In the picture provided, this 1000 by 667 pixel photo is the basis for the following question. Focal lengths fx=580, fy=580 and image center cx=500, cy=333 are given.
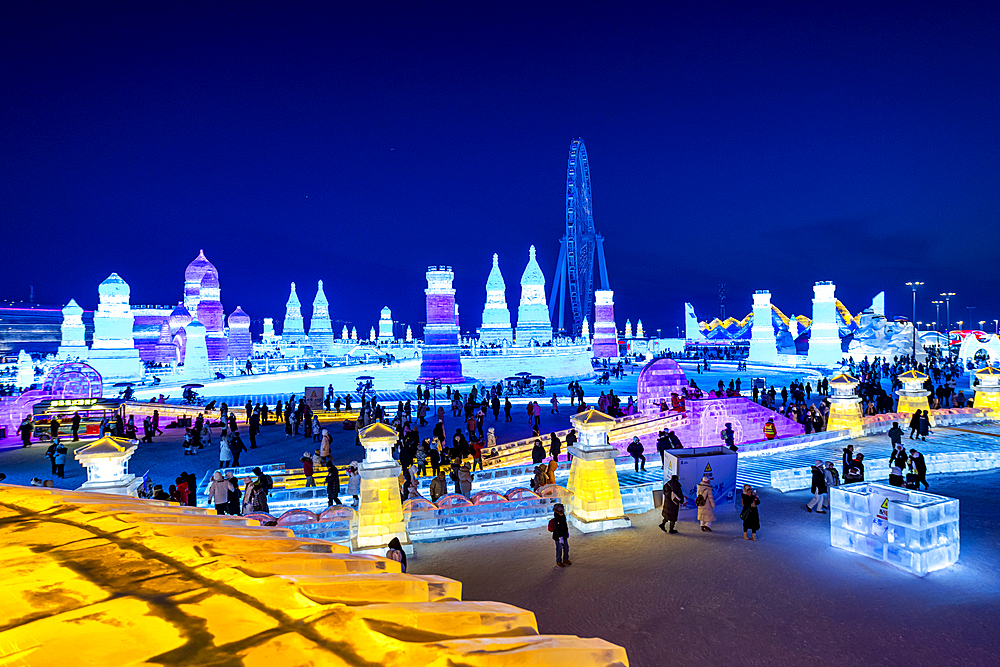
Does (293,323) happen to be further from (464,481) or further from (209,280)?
(464,481)

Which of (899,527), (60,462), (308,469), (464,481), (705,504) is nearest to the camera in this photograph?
(899,527)

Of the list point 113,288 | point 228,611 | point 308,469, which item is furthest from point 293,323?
point 228,611

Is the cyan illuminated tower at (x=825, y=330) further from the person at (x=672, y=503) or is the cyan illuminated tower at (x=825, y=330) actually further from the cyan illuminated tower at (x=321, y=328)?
the cyan illuminated tower at (x=321, y=328)

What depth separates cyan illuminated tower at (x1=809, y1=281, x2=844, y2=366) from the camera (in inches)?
1543

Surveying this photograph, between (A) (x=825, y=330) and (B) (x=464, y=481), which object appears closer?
(B) (x=464, y=481)

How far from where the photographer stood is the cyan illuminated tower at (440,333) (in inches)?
1200

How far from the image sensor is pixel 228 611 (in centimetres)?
169

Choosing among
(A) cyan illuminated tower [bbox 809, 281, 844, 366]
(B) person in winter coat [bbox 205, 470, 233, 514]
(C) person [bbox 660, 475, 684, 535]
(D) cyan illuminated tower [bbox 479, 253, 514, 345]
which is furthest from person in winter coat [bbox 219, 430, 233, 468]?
(A) cyan illuminated tower [bbox 809, 281, 844, 366]

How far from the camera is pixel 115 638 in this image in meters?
1.48

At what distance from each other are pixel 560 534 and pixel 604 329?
4033 centimetres

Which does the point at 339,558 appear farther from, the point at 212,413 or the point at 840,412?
the point at 212,413

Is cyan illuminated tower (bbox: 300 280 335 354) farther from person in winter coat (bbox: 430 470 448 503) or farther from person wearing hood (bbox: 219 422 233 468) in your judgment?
person in winter coat (bbox: 430 470 448 503)

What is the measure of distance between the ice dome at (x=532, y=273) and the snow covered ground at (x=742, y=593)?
33.8m

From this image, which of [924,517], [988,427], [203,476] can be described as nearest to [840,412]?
[988,427]
